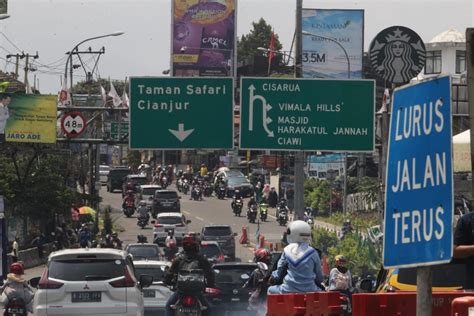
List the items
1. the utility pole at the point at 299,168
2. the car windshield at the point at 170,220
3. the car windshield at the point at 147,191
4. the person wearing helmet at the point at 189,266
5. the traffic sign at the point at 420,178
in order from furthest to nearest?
1. the car windshield at the point at 147,191
2. the car windshield at the point at 170,220
3. the utility pole at the point at 299,168
4. the person wearing helmet at the point at 189,266
5. the traffic sign at the point at 420,178

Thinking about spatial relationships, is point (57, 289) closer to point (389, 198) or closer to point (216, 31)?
point (389, 198)

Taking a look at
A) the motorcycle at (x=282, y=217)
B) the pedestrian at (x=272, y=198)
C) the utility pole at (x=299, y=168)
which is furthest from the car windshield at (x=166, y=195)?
the utility pole at (x=299, y=168)

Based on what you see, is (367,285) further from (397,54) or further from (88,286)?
(397,54)

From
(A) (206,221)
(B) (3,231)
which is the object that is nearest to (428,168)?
(B) (3,231)

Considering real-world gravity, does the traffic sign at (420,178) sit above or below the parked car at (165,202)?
above

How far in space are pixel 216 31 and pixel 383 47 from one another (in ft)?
225

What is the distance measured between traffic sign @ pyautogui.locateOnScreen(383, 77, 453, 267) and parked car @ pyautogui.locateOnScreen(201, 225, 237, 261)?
42.0 meters

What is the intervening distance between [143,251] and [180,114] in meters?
8.22

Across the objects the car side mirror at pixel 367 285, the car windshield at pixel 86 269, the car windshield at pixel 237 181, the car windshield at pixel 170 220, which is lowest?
the car windshield at pixel 170 220

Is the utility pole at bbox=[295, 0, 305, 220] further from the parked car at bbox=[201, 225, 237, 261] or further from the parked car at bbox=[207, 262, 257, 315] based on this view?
the parked car at bbox=[201, 225, 237, 261]

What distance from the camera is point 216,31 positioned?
304 ft

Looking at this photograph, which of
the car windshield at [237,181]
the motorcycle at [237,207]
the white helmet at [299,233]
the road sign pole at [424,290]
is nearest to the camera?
the road sign pole at [424,290]

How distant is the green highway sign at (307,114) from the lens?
27859mm

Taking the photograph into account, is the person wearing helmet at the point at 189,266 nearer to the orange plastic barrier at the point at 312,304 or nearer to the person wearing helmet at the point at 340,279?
the person wearing helmet at the point at 340,279
